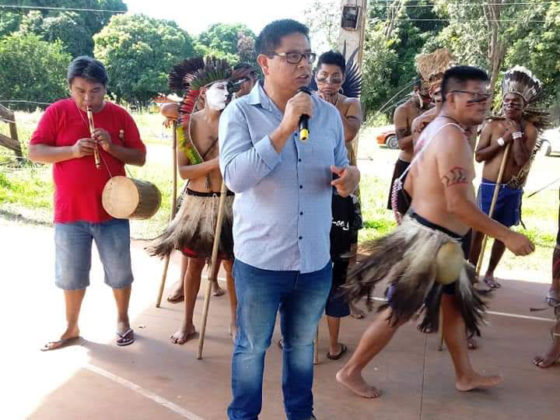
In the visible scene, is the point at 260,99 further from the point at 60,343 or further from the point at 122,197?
the point at 60,343

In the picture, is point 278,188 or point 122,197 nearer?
point 278,188

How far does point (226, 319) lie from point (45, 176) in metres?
6.58

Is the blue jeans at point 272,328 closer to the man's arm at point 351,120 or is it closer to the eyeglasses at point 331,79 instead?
the man's arm at point 351,120

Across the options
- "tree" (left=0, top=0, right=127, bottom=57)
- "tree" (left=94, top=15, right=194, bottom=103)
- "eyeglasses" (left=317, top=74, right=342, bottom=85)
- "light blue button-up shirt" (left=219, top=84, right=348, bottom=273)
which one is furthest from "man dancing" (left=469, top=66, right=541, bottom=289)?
"tree" (left=0, top=0, right=127, bottom=57)

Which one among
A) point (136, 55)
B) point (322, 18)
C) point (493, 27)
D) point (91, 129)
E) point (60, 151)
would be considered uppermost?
point (322, 18)

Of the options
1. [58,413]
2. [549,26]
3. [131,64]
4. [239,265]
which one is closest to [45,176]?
[58,413]

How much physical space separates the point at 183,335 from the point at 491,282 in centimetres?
289

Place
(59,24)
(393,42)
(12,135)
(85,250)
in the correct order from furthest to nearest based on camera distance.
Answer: (59,24) → (393,42) → (12,135) → (85,250)

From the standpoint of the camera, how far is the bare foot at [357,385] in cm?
304

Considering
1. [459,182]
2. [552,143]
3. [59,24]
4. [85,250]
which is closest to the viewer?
[459,182]

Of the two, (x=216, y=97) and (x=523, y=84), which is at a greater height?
(x=523, y=84)

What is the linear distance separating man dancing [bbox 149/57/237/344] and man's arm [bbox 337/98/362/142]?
0.83m

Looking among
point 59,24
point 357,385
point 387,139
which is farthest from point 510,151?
point 59,24

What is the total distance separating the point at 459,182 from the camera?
260cm
